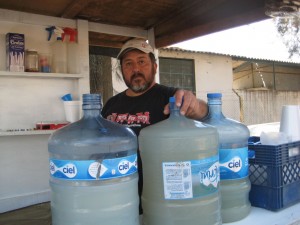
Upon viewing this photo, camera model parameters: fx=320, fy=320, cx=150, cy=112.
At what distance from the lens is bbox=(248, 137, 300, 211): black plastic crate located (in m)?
1.32

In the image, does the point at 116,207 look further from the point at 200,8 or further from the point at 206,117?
the point at 200,8

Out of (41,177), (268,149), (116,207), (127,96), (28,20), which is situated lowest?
(41,177)

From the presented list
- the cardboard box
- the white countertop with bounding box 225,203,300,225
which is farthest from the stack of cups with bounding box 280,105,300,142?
the cardboard box

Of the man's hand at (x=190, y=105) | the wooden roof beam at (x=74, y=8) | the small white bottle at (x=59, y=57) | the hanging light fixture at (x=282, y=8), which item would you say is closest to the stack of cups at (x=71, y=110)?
the small white bottle at (x=59, y=57)

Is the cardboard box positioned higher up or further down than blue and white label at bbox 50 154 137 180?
higher up

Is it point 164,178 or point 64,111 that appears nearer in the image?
point 164,178

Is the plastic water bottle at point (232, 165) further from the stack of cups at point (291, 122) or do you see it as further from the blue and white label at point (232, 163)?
the stack of cups at point (291, 122)

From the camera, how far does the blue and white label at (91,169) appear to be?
36.7 inches

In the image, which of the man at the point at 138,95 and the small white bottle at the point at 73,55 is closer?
the man at the point at 138,95

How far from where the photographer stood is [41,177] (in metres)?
3.79

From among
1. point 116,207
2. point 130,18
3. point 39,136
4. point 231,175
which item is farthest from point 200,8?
point 116,207

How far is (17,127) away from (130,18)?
181 centimetres

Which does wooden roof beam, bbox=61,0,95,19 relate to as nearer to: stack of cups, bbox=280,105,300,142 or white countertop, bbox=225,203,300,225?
stack of cups, bbox=280,105,300,142

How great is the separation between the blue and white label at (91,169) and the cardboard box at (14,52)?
278cm
